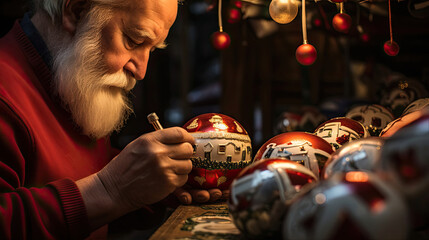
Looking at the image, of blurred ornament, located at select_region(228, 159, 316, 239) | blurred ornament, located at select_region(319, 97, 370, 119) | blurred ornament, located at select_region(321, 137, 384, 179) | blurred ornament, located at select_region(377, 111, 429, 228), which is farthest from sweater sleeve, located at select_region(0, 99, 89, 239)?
blurred ornament, located at select_region(319, 97, 370, 119)

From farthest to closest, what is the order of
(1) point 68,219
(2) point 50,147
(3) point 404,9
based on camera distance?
(3) point 404,9 → (2) point 50,147 → (1) point 68,219

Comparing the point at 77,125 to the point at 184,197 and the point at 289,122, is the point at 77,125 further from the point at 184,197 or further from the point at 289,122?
the point at 289,122

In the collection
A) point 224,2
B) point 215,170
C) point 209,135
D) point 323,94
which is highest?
point 224,2

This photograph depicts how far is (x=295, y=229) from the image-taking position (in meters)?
0.60

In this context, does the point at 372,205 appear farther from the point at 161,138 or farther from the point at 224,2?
the point at 224,2

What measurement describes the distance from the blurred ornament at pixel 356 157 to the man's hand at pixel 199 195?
463 millimetres

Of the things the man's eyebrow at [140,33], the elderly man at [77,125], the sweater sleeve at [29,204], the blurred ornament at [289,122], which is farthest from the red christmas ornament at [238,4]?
the sweater sleeve at [29,204]

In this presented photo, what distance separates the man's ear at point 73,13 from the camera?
1.33 meters

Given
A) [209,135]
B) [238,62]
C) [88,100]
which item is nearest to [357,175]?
[209,135]

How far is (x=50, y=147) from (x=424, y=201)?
109 centimetres

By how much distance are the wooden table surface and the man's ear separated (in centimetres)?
71

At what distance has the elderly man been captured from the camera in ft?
3.41

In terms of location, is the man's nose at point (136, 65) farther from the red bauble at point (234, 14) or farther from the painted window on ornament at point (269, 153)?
the painted window on ornament at point (269, 153)

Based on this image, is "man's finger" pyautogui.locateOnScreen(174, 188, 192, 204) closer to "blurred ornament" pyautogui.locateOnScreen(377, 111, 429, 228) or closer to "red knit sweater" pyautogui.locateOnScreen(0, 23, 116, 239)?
"red knit sweater" pyautogui.locateOnScreen(0, 23, 116, 239)
